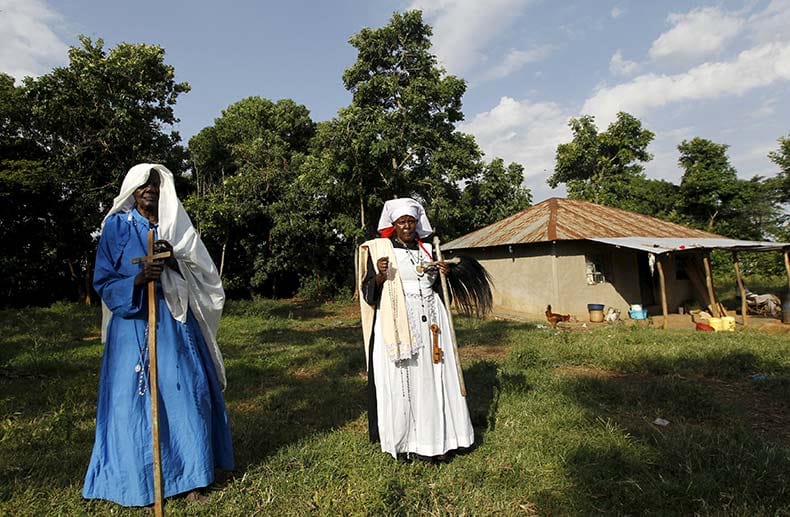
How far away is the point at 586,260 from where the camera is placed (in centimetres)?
1326

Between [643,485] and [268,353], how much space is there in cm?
641

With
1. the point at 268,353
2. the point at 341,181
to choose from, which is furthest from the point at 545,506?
the point at 341,181

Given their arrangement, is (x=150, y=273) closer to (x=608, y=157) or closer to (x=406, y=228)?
(x=406, y=228)

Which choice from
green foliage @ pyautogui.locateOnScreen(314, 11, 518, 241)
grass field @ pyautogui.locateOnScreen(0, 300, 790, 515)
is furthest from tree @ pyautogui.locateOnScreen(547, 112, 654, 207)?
grass field @ pyautogui.locateOnScreen(0, 300, 790, 515)

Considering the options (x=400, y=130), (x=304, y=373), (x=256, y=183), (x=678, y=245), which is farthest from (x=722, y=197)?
(x=304, y=373)

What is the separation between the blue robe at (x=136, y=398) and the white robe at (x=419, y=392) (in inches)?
47.7

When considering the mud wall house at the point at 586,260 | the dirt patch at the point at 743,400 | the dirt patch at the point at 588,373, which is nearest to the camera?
the dirt patch at the point at 743,400

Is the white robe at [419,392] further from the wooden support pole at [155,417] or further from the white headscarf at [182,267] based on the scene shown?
the wooden support pole at [155,417]

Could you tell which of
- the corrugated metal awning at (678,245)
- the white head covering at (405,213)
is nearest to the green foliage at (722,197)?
the corrugated metal awning at (678,245)

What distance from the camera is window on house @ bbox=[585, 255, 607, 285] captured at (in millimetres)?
13328

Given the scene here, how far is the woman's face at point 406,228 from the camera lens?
11.4 ft

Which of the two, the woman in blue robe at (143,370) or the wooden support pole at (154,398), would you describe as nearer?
the wooden support pole at (154,398)

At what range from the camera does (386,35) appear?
16125mm

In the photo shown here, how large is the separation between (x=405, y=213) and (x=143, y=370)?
1995mm
